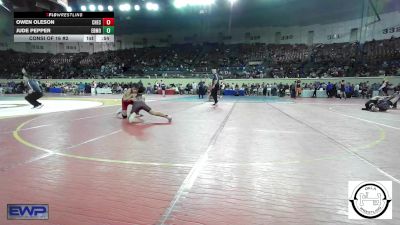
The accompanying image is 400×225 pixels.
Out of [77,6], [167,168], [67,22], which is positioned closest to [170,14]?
[77,6]

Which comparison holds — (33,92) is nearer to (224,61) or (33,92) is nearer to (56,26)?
(56,26)

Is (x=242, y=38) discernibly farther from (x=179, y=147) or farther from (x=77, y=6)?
(x=179, y=147)

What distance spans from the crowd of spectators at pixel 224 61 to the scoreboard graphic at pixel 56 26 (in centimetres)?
2156

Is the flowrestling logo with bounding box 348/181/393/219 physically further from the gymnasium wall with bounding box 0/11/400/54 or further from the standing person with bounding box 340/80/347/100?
the gymnasium wall with bounding box 0/11/400/54

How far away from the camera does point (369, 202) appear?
2.93 metres

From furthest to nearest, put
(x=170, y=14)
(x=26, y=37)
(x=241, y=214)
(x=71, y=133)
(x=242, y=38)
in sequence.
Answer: (x=242, y=38)
(x=170, y=14)
(x=26, y=37)
(x=71, y=133)
(x=241, y=214)

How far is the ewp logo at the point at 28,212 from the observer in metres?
2.75

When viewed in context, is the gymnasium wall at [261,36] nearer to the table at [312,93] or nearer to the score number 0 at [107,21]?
the table at [312,93]

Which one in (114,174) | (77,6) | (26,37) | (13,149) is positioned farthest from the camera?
(77,6)

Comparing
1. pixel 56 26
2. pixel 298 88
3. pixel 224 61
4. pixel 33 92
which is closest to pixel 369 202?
pixel 33 92

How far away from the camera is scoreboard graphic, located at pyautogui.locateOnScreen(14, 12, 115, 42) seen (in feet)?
48.6

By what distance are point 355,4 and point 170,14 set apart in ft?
68.4

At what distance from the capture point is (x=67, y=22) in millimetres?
14953

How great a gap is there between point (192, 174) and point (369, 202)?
1.99m
